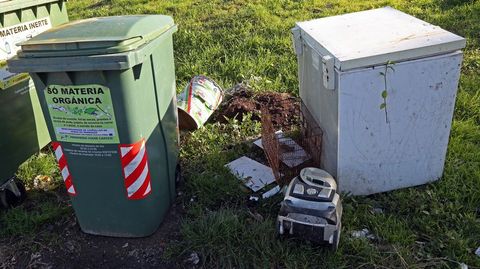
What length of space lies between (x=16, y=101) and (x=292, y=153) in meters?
2.19

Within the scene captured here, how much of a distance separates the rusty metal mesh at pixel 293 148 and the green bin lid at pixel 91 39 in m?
1.21

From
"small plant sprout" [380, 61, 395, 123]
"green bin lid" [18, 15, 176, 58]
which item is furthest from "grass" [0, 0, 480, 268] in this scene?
"green bin lid" [18, 15, 176, 58]

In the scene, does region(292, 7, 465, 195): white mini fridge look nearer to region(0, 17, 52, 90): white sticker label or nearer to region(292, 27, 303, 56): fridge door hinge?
region(292, 27, 303, 56): fridge door hinge

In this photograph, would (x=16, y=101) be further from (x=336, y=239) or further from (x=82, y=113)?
(x=336, y=239)

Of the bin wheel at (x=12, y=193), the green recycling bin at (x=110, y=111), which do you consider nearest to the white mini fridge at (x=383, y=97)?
the green recycling bin at (x=110, y=111)

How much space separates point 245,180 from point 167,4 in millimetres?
5515

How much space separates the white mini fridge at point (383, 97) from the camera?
99.8 inches

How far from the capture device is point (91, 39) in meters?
2.25

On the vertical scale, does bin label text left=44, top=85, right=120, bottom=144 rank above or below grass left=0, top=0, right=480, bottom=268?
above

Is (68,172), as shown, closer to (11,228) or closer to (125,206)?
(125,206)

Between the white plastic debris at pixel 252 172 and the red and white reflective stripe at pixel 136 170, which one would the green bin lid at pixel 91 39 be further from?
the white plastic debris at pixel 252 172

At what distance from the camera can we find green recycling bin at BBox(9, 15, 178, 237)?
7.41ft

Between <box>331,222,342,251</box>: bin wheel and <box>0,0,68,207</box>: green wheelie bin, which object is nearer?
<box>331,222,342,251</box>: bin wheel

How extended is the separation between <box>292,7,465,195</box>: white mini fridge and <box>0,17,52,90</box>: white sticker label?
7.08 feet
